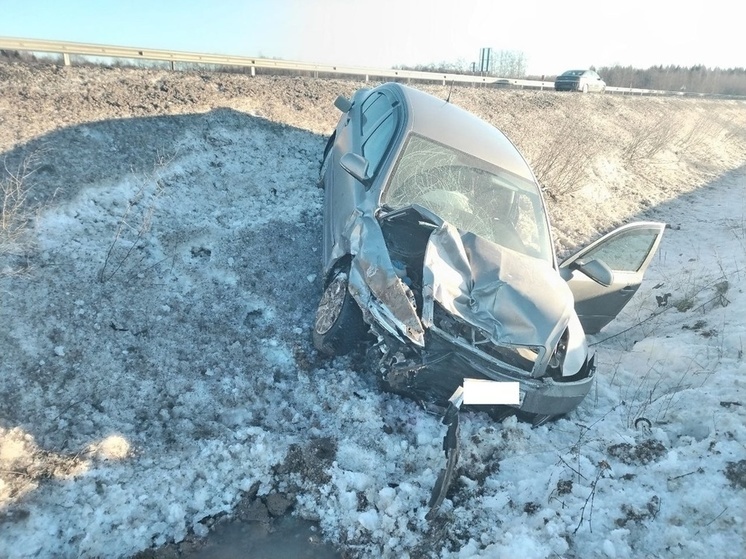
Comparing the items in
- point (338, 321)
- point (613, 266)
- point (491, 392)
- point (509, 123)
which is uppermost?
point (509, 123)

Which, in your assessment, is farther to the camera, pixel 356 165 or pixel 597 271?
pixel 597 271

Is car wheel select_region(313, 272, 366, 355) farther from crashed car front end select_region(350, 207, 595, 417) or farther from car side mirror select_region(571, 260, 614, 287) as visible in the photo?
car side mirror select_region(571, 260, 614, 287)

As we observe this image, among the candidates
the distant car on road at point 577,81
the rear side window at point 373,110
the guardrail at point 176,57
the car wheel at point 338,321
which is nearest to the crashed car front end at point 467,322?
the car wheel at point 338,321

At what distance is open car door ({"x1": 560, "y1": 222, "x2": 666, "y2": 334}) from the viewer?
4738 millimetres

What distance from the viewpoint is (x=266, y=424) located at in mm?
3867

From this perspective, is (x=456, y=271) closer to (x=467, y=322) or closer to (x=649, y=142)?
(x=467, y=322)

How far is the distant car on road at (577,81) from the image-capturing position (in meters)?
20.9

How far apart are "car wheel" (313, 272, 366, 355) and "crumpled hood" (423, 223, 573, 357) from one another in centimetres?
74

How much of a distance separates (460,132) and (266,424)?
132 inches

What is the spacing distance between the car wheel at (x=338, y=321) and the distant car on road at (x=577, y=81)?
20.4 meters

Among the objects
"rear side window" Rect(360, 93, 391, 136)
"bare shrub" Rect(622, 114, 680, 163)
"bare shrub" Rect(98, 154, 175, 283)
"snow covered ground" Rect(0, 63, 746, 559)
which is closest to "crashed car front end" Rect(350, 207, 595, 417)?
"snow covered ground" Rect(0, 63, 746, 559)

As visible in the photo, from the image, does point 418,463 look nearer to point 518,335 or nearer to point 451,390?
point 451,390

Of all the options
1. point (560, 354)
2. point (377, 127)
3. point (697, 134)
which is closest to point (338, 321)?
point (560, 354)

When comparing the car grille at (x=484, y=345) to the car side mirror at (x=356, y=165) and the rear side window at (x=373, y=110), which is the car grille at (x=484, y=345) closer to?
the car side mirror at (x=356, y=165)
